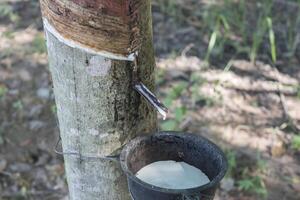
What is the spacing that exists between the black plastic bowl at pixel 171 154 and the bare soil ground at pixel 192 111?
4.03 feet

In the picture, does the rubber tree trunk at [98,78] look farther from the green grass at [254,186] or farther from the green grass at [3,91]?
the green grass at [3,91]

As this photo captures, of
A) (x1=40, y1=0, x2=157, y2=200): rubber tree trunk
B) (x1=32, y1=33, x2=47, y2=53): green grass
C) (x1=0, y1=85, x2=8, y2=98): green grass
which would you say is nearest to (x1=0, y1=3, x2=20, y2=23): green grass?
(x1=32, y1=33, x2=47, y2=53): green grass

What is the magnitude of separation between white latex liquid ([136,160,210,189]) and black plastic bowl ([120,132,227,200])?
0.7 inches

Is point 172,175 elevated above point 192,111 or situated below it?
above

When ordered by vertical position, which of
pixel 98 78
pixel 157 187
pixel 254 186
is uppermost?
pixel 98 78

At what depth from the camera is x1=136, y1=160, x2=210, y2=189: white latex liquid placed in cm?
168

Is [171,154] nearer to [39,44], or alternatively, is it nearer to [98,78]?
[98,78]

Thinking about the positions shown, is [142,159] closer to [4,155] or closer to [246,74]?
[4,155]

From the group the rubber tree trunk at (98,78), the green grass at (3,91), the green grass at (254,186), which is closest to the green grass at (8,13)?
the green grass at (3,91)

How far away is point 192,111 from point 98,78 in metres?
1.88

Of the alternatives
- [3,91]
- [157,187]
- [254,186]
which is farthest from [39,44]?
[157,187]

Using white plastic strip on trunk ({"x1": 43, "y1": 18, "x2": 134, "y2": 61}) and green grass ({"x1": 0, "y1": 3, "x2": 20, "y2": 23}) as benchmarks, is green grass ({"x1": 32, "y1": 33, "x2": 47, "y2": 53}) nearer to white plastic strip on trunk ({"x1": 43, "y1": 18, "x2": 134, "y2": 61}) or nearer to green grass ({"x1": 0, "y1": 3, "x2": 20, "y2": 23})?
green grass ({"x1": 0, "y1": 3, "x2": 20, "y2": 23})

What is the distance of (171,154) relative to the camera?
5.93 ft

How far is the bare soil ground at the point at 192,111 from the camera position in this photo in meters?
3.02
